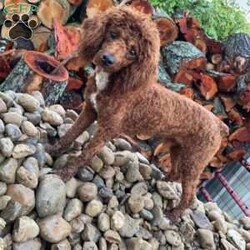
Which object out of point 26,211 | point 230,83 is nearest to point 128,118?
point 26,211

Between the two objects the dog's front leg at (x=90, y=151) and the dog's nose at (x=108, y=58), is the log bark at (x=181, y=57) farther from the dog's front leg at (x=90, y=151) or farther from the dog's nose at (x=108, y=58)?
the dog's nose at (x=108, y=58)

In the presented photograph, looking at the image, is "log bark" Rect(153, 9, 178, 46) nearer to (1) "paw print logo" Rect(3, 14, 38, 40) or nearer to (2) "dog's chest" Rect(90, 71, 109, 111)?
(1) "paw print logo" Rect(3, 14, 38, 40)

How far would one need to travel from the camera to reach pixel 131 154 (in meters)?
1.71

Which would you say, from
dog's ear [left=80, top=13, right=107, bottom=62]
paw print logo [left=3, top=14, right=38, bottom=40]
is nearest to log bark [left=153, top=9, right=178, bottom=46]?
paw print logo [left=3, top=14, right=38, bottom=40]

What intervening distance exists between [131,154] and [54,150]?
28 centimetres

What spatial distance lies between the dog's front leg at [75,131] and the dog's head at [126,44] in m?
0.26

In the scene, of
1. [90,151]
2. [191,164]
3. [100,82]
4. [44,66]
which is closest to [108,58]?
[100,82]

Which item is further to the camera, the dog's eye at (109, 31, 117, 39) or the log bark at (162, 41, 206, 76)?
the log bark at (162, 41, 206, 76)

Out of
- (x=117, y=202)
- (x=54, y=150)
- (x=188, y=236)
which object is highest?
(x=54, y=150)

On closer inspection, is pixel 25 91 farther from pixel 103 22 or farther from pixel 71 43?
pixel 103 22

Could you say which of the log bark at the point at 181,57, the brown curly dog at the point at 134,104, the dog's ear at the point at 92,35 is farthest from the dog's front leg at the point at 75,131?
the log bark at the point at 181,57

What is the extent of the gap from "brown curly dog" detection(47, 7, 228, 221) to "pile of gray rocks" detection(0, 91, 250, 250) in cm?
6

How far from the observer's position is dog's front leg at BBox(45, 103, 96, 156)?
61.0 inches

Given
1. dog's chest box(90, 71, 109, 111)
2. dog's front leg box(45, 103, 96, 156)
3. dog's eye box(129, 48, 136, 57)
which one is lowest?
dog's front leg box(45, 103, 96, 156)
